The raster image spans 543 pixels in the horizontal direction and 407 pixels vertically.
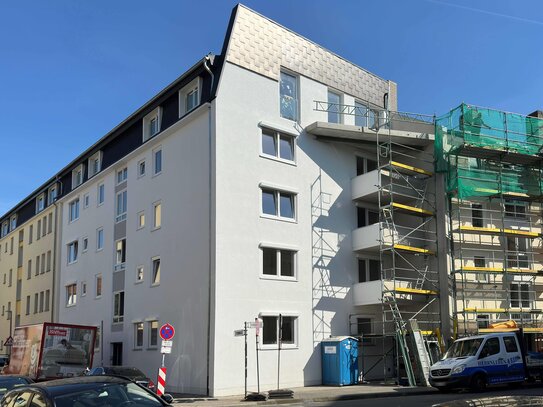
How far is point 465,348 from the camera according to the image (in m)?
21.9

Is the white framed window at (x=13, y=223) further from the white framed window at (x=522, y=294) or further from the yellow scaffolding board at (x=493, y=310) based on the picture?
the white framed window at (x=522, y=294)

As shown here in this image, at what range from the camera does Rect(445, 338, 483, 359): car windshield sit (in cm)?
2158

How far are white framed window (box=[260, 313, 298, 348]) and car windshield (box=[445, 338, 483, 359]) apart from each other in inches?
255

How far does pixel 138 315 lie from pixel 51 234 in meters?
17.1

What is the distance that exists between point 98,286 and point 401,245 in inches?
683

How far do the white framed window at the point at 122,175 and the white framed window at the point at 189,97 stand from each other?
691 cm

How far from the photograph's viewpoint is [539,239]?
30.5 m

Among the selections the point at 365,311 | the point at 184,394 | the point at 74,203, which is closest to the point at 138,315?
the point at 184,394

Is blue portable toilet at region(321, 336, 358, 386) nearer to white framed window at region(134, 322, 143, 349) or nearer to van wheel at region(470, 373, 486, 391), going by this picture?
van wheel at region(470, 373, 486, 391)

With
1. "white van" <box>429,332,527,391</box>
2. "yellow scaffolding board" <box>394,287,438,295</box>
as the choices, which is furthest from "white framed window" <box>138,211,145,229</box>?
"white van" <box>429,332,527,391</box>

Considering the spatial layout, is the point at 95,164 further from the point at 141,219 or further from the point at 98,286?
the point at 141,219

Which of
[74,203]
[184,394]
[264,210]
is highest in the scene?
[74,203]

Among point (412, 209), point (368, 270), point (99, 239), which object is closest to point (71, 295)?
point (99, 239)

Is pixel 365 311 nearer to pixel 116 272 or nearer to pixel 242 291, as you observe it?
pixel 242 291
